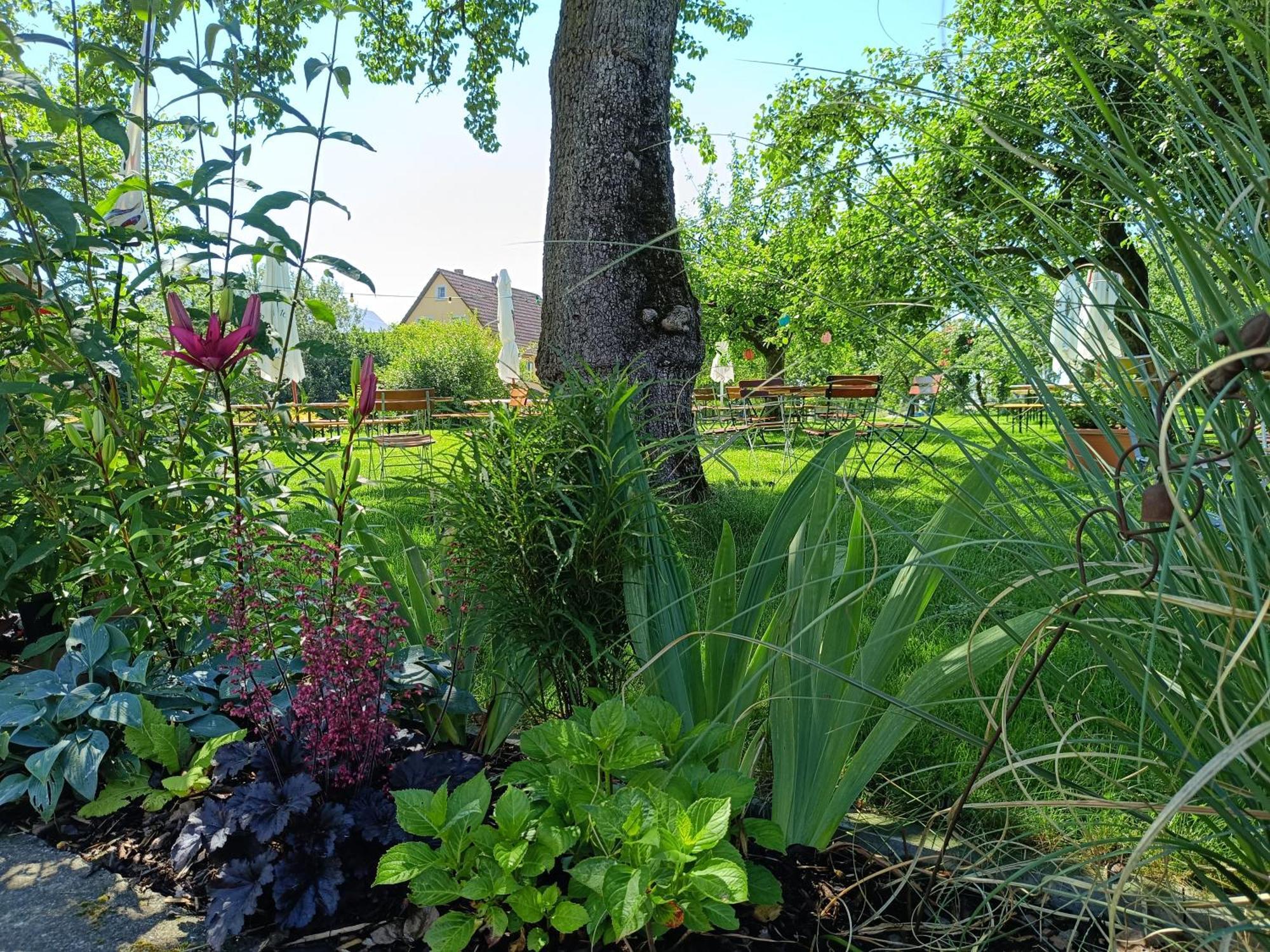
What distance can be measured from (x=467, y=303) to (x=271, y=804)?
36999 millimetres

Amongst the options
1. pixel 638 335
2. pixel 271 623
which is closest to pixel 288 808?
pixel 271 623

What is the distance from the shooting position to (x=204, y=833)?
53.0 inches

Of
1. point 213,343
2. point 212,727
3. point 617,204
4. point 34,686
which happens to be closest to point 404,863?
point 212,727

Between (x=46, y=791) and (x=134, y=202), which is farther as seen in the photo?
(x=134, y=202)

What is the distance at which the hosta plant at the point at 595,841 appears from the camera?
1001mm

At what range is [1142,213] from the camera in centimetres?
94

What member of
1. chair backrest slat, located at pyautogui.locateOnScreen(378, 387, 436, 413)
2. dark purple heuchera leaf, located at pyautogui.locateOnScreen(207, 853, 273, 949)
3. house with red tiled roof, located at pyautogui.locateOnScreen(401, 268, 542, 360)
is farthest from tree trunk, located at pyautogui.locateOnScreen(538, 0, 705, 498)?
house with red tiled roof, located at pyautogui.locateOnScreen(401, 268, 542, 360)

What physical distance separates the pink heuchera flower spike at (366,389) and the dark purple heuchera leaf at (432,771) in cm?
71

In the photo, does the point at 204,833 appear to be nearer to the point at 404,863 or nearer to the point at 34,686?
the point at 404,863

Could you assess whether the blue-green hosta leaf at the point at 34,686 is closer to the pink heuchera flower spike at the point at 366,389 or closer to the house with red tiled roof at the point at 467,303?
the pink heuchera flower spike at the point at 366,389

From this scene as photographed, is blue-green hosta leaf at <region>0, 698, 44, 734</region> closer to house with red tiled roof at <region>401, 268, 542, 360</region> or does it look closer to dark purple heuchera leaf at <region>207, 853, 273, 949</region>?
dark purple heuchera leaf at <region>207, 853, 273, 949</region>

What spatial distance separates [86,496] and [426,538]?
2.25 m

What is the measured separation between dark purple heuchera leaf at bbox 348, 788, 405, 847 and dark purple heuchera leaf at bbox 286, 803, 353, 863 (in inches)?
1.1

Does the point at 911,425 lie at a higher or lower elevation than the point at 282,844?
higher
